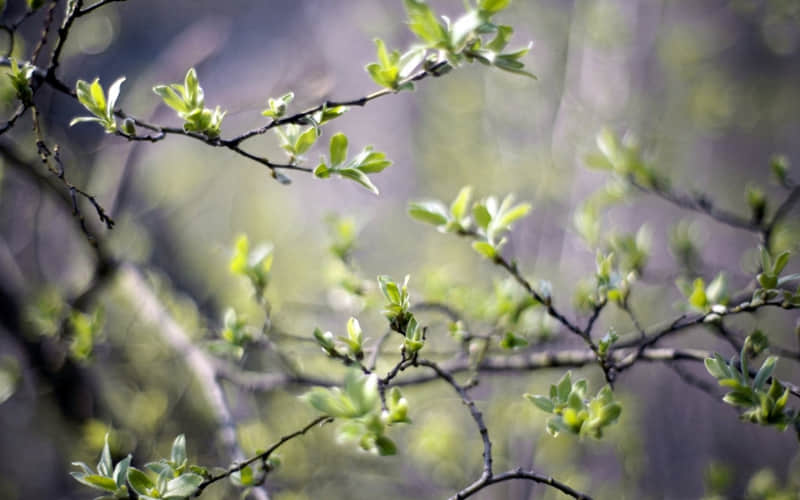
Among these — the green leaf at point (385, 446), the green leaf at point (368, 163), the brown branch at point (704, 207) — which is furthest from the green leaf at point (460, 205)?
the brown branch at point (704, 207)

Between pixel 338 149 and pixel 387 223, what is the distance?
9.88ft

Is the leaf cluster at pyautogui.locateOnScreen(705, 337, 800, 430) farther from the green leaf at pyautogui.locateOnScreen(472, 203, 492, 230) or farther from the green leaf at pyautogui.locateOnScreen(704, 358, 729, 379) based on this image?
the green leaf at pyautogui.locateOnScreen(472, 203, 492, 230)

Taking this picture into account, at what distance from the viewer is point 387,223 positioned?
377 centimetres

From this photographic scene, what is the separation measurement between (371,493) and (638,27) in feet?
7.86

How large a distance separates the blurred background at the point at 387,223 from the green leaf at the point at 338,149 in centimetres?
41

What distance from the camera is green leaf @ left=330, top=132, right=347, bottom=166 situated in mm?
748

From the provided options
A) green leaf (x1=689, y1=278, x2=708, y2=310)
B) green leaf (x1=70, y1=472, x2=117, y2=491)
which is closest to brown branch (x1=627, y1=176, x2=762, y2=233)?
green leaf (x1=689, y1=278, x2=708, y2=310)

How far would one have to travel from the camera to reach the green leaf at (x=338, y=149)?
748 mm

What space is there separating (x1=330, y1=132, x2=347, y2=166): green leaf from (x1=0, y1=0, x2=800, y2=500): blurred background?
0.41 metres

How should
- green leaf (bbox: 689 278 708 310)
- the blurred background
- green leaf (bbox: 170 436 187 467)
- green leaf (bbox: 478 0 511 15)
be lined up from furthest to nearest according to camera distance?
the blurred background < green leaf (bbox: 689 278 708 310) < green leaf (bbox: 170 436 187 467) < green leaf (bbox: 478 0 511 15)

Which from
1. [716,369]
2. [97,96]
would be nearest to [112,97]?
[97,96]

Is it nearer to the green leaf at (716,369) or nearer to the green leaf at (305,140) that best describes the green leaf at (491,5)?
the green leaf at (305,140)

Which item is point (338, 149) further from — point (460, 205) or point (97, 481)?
point (97, 481)

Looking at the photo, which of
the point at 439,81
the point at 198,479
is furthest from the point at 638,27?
the point at 198,479
